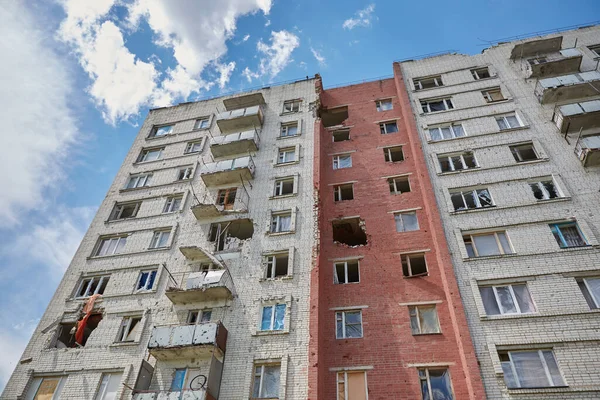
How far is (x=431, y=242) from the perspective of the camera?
864 inches

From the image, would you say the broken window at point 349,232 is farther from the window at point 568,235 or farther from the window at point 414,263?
the window at point 568,235

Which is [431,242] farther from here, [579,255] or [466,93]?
[466,93]

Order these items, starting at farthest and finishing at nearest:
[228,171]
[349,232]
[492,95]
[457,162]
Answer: [492,95], [228,171], [349,232], [457,162]

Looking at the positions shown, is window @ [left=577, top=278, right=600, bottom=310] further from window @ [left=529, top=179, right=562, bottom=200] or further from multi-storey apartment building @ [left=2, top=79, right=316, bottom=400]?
multi-storey apartment building @ [left=2, top=79, right=316, bottom=400]

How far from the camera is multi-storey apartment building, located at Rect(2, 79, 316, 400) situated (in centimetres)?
1900

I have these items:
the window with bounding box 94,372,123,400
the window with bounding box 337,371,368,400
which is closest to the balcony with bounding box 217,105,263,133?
the window with bounding box 94,372,123,400

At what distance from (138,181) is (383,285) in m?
20.3

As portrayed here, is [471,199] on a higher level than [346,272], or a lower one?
higher

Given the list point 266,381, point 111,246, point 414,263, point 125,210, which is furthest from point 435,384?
point 125,210

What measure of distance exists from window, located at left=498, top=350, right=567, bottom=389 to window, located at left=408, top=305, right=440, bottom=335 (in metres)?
3.48

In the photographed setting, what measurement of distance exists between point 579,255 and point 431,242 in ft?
21.9

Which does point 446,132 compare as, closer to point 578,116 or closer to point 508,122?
point 508,122

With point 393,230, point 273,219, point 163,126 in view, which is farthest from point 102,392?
point 163,126

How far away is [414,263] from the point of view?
21938mm
